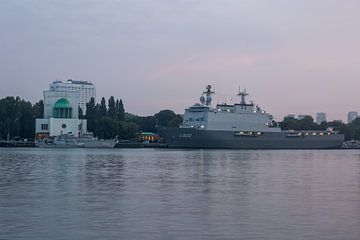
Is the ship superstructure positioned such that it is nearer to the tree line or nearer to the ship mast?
the ship mast

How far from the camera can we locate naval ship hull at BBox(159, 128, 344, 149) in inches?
3760

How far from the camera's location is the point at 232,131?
98312 mm

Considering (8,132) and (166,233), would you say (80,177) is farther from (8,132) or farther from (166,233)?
(8,132)

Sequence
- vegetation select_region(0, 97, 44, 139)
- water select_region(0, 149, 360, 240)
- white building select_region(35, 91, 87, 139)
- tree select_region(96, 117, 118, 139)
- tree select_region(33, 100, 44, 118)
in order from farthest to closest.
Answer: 1. tree select_region(33, 100, 44, 118)
2. tree select_region(96, 117, 118, 139)
3. white building select_region(35, 91, 87, 139)
4. vegetation select_region(0, 97, 44, 139)
5. water select_region(0, 149, 360, 240)

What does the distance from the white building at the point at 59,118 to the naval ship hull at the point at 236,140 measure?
1706cm

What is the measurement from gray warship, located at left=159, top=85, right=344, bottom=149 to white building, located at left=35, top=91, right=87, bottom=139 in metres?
17.1

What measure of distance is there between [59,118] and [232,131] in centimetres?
3036

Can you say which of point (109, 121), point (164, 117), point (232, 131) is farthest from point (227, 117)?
point (164, 117)

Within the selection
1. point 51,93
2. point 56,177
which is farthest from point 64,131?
point 56,177

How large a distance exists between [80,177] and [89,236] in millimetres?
16134

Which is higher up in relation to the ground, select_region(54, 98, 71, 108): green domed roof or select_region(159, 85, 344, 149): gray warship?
select_region(54, 98, 71, 108): green domed roof

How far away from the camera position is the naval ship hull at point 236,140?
95.5 meters

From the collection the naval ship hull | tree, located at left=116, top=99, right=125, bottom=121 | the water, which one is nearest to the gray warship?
the naval ship hull

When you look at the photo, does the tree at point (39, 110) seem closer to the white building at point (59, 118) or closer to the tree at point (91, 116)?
the white building at point (59, 118)
